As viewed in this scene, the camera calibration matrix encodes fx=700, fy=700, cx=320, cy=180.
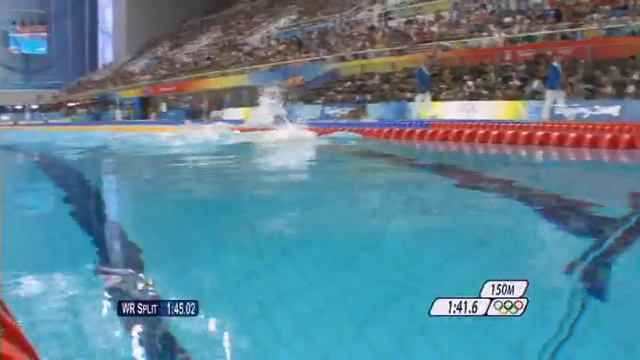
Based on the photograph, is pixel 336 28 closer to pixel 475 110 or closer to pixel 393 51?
pixel 393 51

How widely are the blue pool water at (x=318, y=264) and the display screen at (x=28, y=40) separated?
0.37 metres

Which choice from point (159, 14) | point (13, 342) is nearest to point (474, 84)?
point (159, 14)

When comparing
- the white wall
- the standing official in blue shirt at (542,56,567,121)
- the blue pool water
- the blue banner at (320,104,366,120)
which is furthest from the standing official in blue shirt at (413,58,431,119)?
the blue pool water

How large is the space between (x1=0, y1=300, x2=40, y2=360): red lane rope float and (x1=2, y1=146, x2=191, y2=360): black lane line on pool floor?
0.21 m

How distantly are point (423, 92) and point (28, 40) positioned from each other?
4199mm

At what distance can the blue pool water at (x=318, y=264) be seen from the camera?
5.19 ft

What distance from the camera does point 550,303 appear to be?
1722 millimetres

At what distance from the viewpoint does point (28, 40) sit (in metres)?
2.21

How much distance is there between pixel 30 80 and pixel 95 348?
43.9 inches

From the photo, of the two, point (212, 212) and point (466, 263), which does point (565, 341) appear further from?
point (212, 212)

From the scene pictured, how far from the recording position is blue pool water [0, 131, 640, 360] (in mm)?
1582

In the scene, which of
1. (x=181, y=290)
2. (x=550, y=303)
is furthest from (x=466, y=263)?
(x=181, y=290)
